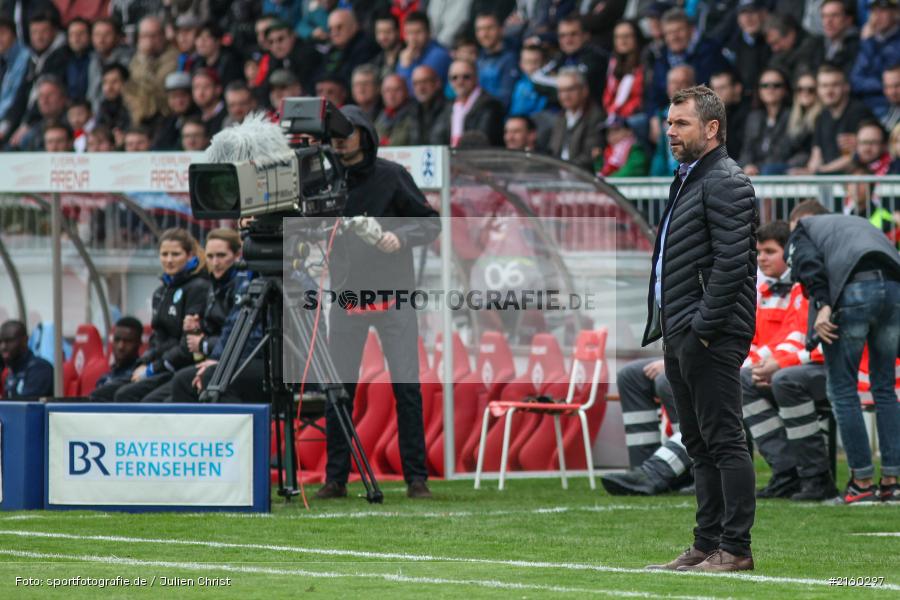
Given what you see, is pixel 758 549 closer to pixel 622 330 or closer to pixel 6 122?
pixel 622 330

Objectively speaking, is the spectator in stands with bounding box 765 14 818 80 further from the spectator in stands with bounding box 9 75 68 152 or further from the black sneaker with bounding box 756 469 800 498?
the spectator in stands with bounding box 9 75 68 152

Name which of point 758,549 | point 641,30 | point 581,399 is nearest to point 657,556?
point 758,549

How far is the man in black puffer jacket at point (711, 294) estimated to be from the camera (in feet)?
23.1

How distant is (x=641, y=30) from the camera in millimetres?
16859

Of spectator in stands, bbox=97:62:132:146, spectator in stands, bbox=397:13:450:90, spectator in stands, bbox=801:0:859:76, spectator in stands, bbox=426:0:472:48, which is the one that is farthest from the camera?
spectator in stands, bbox=97:62:132:146

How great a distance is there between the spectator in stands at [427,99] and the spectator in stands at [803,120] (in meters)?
3.81

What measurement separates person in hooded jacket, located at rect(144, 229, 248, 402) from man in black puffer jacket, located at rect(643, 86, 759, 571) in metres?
5.25

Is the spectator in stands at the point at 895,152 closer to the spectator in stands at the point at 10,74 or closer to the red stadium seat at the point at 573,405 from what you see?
the red stadium seat at the point at 573,405

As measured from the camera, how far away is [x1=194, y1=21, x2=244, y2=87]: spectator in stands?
66.9 ft

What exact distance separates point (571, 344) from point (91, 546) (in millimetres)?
5691

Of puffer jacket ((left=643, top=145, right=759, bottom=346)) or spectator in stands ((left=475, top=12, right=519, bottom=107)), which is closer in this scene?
puffer jacket ((left=643, top=145, right=759, bottom=346))

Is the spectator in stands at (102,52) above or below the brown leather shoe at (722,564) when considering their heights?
above

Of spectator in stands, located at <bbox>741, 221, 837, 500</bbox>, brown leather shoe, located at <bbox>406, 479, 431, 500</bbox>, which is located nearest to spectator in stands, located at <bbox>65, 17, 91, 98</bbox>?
brown leather shoe, located at <bbox>406, 479, 431, 500</bbox>

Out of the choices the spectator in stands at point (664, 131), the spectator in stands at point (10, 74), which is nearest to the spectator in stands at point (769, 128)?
the spectator in stands at point (664, 131)
